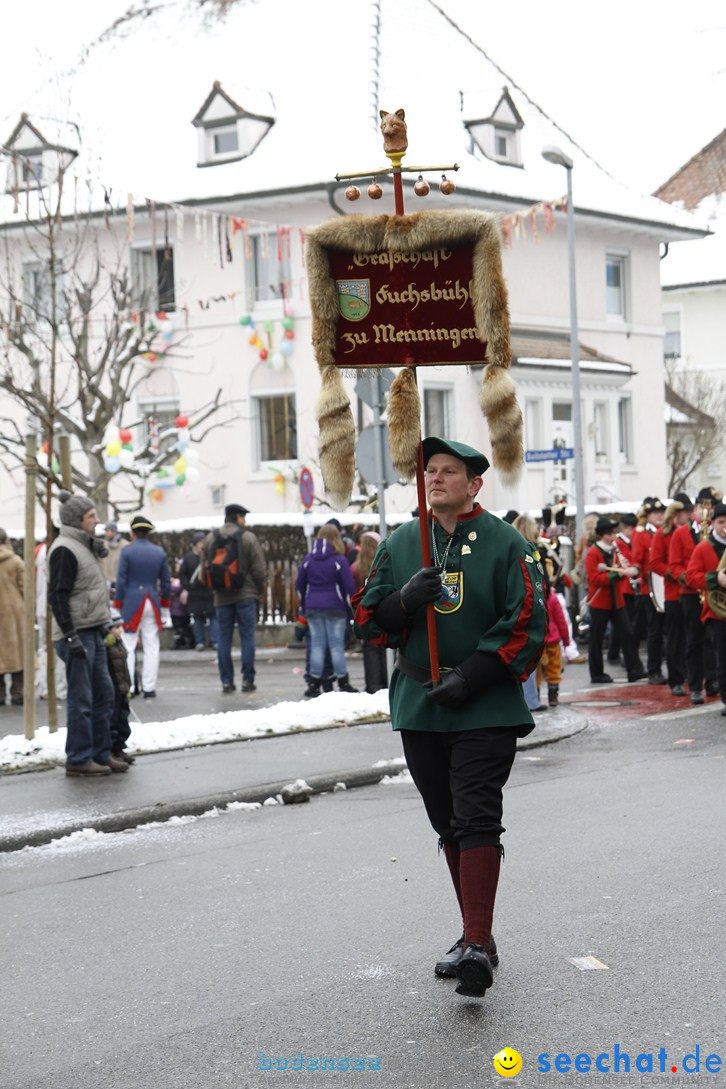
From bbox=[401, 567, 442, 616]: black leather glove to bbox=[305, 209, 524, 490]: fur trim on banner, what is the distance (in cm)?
71

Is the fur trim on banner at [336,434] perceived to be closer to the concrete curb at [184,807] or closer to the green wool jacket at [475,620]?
the green wool jacket at [475,620]

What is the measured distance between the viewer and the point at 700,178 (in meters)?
54.7

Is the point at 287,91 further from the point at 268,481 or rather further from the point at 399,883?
the point at 399,883

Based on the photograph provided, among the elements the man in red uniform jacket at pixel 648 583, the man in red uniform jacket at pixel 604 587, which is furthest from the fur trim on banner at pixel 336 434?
the man in red uniform jacket at pixel 648 583

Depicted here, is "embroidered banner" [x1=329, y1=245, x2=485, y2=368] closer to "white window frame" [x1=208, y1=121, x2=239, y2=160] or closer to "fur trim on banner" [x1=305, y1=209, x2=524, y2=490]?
"fur trim on banner" [x1=305, y1=209, x2=524, y2=490]

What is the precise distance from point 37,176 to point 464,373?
21.9 meters

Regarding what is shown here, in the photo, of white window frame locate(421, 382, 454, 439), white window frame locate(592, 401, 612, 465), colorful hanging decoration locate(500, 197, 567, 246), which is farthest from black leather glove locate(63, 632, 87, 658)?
white window frame locate(592, 401, 612, 465)

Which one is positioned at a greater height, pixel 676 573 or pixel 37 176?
pixel 37 176

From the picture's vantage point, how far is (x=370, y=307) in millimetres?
6359

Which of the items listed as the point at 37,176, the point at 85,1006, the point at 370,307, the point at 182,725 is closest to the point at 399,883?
the point at 85,1006

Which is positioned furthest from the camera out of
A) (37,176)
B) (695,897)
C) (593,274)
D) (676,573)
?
(593,274)

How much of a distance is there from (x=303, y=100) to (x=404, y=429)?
32.6m

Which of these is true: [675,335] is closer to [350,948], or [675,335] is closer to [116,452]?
[116,452]

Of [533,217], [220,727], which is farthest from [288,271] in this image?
[220,727]
